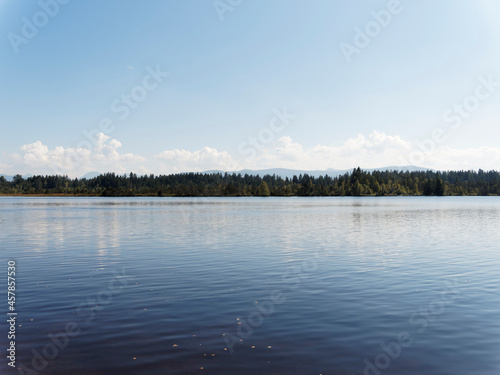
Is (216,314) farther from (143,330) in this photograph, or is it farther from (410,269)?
(410,269)

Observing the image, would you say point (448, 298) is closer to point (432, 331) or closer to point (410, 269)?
point (432, 331)

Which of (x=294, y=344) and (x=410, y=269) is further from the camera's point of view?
(x=410, y=269)

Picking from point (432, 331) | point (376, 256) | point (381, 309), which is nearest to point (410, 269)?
point (376, 256)

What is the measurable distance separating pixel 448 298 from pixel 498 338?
21.7ft

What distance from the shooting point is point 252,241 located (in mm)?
50188

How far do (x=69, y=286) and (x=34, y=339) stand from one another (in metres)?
10.1

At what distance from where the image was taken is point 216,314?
1961 centimetres

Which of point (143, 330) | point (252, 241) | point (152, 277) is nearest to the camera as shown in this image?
point (143, 330)

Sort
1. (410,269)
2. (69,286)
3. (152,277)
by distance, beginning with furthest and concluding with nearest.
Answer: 1. (410,269)
2. (152,277)
3. (69,286)

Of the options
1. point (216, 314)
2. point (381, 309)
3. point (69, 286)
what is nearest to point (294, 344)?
point (216, 314)

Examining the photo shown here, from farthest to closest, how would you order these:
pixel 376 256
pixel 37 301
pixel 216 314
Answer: pixel 376 256 < pixel 37 301 < pixel 216 314

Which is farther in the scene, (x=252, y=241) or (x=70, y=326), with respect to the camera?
(x=252, y=241)

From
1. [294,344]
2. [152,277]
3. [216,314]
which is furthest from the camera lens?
[152,277]

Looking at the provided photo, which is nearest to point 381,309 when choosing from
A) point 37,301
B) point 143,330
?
point 143,330
